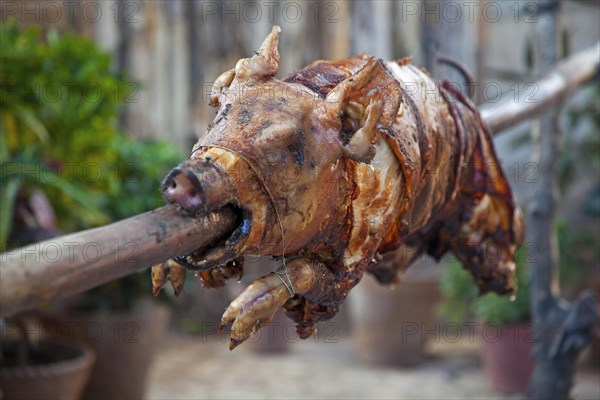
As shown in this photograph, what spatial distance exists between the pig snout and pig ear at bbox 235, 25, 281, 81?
284 millimetres

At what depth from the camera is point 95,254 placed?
0.99m

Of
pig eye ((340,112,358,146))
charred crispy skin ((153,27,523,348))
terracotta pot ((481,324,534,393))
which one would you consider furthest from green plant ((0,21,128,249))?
pig eye ((340,112,358,146))

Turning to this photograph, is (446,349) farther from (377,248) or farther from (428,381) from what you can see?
(377,248)

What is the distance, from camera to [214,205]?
1.10 meters

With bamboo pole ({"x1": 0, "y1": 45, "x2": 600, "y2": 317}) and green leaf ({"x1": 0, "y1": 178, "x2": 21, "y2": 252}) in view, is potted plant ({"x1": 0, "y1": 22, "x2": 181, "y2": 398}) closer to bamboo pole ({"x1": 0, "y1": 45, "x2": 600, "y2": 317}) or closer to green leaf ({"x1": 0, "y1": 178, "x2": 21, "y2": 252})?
green leaf ({"x1": 0, "y1": 178, "x2": 21, "y2": 252})

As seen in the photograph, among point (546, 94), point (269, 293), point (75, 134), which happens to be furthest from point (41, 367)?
point (269, 293)

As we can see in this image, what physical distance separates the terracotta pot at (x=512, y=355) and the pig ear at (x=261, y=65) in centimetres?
388

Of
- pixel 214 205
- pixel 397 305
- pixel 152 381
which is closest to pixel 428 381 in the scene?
pixel 397 305

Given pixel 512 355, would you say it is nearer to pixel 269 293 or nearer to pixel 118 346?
pixel 118 346

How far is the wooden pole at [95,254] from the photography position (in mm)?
906

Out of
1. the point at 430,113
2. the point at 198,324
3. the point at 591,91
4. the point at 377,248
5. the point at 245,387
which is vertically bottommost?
the point at 198,324

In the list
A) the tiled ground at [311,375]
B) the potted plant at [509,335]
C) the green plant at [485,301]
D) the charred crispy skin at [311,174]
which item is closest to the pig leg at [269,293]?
the charred crispy skin at [311,174]

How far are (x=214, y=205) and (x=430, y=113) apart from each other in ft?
2.07

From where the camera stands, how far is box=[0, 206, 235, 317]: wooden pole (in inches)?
35.7
